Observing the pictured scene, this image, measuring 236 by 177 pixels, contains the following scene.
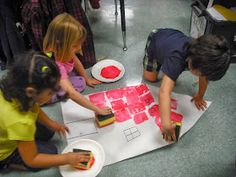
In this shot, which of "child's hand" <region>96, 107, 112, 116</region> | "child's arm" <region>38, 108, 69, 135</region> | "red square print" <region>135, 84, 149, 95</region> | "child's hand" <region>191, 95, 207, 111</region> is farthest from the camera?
"red square print" <region>135, 84, 149, 95</region>

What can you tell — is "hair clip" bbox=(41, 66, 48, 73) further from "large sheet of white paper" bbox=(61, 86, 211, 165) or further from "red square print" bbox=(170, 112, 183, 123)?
"red square print" bbox=(170, 112, 183, 123)

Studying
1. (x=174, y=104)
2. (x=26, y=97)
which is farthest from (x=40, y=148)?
(x=174, y=104)

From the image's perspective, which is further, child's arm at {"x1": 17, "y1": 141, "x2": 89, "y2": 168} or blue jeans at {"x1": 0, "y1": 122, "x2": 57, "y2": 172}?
blue jeans at {"x1": 0, "y1": 122, "x2": 57, "y2": 172}

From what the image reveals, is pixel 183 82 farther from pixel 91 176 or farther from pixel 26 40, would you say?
pixel 26 40

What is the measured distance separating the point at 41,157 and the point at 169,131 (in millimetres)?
496

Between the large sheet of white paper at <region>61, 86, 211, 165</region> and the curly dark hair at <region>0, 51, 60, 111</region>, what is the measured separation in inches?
17.6

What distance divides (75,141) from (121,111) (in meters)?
0.29

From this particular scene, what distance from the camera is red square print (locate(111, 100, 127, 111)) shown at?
4.30 ft

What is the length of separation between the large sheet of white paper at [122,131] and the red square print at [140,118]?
0.01 meters

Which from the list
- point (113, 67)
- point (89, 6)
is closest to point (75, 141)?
point (113, 67)

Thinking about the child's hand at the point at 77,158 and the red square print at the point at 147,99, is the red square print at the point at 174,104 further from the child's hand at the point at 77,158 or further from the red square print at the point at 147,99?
the child's hand at the point at 77,158

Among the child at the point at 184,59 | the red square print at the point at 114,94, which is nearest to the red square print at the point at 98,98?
the red square print at the point at 114,94

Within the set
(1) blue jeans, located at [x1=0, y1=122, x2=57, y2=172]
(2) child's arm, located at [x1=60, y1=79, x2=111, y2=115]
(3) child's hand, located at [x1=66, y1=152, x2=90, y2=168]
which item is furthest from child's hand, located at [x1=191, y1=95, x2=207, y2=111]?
(1) blue jeans, located at [x1=0, y1=122, x2=57, y2=172]

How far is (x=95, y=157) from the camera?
A: 3.50 feet
